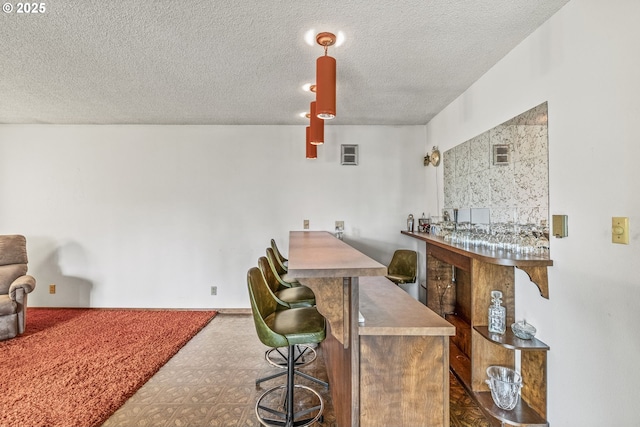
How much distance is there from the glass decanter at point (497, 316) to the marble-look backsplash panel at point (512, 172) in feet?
1.85

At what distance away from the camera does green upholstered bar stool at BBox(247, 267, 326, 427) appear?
1.62 metres

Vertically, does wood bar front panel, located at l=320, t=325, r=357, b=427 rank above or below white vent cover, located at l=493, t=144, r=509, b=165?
below

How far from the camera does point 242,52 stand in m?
2.25

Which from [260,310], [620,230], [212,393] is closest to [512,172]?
[620,230]

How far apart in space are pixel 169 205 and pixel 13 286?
5.73 ft

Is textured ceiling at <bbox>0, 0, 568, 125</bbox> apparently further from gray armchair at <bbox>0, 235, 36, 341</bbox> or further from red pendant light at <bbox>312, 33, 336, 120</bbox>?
gray armchair at <bbox>0, 235, 36, 341</bbox>

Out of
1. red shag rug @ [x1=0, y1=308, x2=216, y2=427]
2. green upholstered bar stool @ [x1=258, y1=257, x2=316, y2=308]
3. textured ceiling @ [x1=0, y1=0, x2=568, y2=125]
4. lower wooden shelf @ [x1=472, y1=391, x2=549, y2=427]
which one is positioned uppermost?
textured ceiling @ [x1=0, y1=0, x2=568, y2=125]

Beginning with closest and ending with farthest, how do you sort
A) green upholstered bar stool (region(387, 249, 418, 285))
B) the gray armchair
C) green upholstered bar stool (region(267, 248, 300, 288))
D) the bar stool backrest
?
the bar stool backrest, green upholstered bar stool (region(267, 248, 300, 288)), the gray armchair, green upholstered bar stool (region(387, 249, 418, 285))

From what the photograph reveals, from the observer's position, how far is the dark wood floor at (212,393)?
1.95 metres

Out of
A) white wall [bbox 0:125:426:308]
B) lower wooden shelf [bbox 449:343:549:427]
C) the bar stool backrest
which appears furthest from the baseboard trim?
lower wooden shelf [bbox 449:343:549:427]

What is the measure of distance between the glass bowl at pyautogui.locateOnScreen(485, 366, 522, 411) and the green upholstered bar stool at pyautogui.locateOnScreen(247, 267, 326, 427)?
117 centimetres

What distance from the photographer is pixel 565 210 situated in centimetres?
171

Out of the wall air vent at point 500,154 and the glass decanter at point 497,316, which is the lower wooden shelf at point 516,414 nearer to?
the glass decanter at point 497,316

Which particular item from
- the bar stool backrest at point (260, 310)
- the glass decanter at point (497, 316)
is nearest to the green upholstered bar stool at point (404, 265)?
the glass decanter at point (497, 316)
